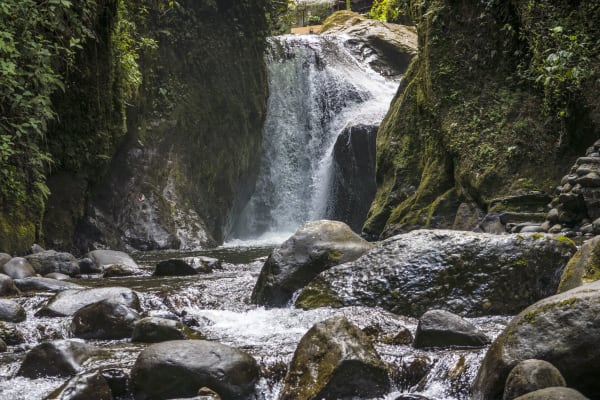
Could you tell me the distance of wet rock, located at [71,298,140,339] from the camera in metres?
5.72

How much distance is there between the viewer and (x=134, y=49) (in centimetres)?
1415

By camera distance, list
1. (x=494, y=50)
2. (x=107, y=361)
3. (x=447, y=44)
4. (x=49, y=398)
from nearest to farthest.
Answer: (x=49, y=398) < (x=107, y=361) < (x=494, y=50) < (x=447, y=44)

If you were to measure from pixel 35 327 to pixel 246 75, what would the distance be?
514 inches

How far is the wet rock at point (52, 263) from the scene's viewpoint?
9016 mm

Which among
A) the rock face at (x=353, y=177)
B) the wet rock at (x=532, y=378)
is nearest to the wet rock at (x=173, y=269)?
the wet rock at (x=532, y=378)

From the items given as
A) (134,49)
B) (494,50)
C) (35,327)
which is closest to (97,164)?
(134,49)

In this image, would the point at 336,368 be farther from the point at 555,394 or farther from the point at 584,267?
the point at 584,267

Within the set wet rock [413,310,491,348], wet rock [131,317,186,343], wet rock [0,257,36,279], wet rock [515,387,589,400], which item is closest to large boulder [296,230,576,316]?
wet rock [413,310,491,348]

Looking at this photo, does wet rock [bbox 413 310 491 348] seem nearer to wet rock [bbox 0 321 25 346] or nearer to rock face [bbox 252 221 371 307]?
rock face [bbox 252 221 371 307]

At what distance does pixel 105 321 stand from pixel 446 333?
296 centimetres

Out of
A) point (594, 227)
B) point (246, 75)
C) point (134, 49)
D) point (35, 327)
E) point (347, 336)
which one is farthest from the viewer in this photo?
point (246, 75)

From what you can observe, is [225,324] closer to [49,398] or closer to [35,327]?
[35,327]

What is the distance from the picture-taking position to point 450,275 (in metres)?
6.11

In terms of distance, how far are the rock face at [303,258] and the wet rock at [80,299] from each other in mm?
1360
